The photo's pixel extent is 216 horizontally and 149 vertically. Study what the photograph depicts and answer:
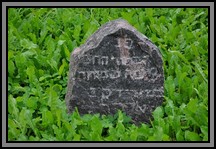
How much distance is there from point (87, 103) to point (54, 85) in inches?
20.6

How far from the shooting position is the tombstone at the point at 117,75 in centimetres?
412

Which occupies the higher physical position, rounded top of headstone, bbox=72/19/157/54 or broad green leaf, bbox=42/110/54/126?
rounded top of headstone, bbox=72/19/157/54

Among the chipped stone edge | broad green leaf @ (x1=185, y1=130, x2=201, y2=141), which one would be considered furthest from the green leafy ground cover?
the chipped stone edge

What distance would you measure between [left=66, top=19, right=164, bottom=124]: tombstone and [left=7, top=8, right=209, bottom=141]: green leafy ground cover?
88 millimetres

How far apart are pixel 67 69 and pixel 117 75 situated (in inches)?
35.9

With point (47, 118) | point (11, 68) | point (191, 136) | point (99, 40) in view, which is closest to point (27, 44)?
point (11, 68)

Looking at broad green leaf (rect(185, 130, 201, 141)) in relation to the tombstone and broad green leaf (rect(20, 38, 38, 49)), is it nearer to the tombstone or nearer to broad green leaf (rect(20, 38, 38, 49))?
the tombstone

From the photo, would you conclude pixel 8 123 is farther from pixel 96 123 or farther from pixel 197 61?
pixel 197 61

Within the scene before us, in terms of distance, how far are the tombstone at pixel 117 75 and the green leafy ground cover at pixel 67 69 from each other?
9 centimetres

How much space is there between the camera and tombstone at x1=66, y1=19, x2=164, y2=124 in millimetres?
4117

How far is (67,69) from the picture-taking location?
5.02 m

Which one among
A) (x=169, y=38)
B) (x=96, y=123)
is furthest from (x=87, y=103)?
(x=169, y=38)

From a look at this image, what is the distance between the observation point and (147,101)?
430 cm

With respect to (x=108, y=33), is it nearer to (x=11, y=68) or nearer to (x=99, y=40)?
(x=99, y=40)
